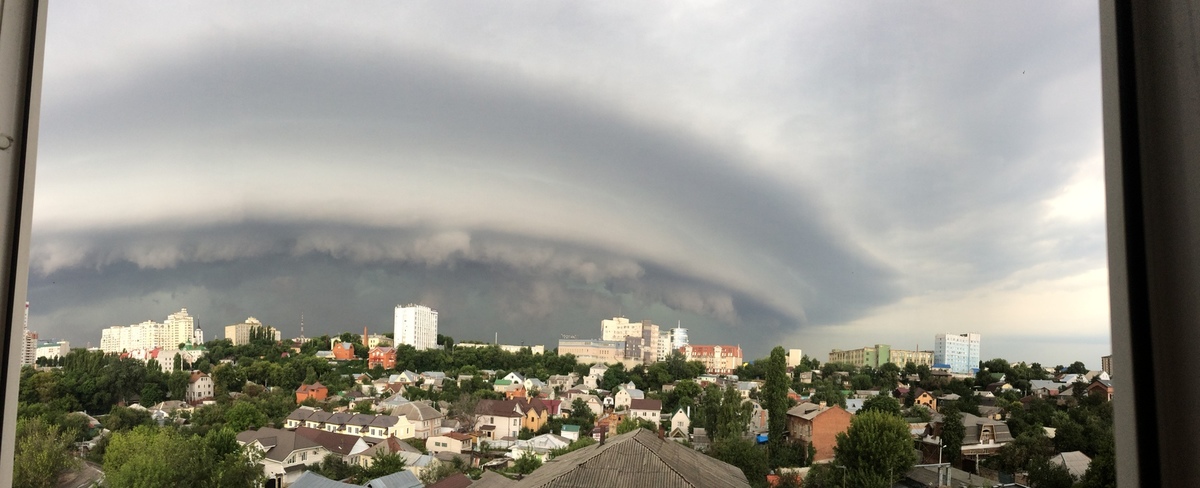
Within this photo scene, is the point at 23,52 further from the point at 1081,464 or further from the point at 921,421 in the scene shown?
the point at 921,421

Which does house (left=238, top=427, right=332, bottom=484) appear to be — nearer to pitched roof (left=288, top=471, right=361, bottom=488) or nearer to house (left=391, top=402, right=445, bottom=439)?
pitched roof (left=288, top=471, right=361, bottom=488)

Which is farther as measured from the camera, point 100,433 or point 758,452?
point 758,452

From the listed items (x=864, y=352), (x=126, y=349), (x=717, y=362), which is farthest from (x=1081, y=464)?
(x=126, y=349)

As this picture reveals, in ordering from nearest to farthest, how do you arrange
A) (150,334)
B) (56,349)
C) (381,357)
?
1. (56,349)
2. (150,334)
3. (381,357)

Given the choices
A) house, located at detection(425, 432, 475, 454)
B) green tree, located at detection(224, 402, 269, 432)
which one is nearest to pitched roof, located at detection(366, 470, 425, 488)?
house, located at detection(425, 432, 475, 454)

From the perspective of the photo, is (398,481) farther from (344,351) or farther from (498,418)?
(344,351)

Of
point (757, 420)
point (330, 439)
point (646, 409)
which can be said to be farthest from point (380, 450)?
point (757, 420)
